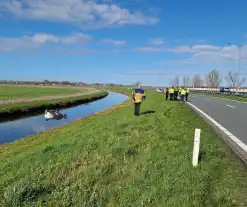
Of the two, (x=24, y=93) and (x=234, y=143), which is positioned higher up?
(x=234, y=143)

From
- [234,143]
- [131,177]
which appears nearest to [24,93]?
[234,143]

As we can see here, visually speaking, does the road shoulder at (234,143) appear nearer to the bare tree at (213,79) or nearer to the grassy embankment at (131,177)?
the grassy embankment at (131,177)

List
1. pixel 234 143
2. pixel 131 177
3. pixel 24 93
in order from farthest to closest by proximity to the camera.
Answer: pixel 24 93, pixel 234 143, pixel 131 177

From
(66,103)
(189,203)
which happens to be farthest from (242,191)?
(66,103)

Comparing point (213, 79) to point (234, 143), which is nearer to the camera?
point (234, 143)

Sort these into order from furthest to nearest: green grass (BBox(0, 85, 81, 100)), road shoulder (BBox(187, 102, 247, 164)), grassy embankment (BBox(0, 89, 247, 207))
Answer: green grass (BBox(0, 85, 81, 100)) → road shoulder (BBox(187, 102, 247, 164)) → grassy embankment (BBox(0, 89, 247, 207))

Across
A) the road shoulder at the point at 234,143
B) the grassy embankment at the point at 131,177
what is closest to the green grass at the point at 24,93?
the road shoulder at the point at 234,143

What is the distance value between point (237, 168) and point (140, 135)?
14.2ft

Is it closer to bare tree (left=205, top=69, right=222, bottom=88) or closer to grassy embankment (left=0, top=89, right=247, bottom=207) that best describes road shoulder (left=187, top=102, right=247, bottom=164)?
grassy embankment (left=0, top=89, right=247, bottom=207)

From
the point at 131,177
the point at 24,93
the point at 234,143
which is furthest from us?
the point at 24,93

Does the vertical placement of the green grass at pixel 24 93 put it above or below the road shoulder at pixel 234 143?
below

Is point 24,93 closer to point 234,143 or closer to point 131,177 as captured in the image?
point 234,143

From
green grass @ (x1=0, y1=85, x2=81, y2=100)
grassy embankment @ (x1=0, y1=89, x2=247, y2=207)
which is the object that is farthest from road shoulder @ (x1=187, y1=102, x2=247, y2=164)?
green grass @ (x1=0, y1=85, x2=81, y2=100)

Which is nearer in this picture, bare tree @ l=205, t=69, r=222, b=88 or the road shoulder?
the road shoulder
